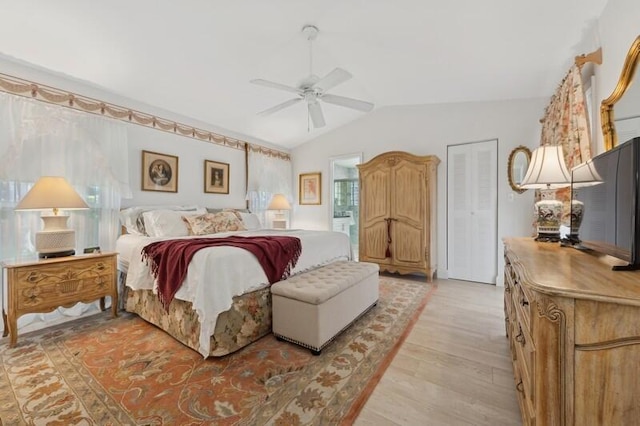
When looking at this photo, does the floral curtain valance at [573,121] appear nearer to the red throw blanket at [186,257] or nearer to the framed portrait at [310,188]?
the red throw blanket at [186,257]

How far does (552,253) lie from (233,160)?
4.45m

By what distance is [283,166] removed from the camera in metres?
5.74

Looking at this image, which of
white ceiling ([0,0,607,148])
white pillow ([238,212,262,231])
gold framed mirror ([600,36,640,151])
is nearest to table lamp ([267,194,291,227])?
white pillow ([238,212,262,231])

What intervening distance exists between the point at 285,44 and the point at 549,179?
2.75 m

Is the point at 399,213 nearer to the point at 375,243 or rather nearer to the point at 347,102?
the point at 375,243

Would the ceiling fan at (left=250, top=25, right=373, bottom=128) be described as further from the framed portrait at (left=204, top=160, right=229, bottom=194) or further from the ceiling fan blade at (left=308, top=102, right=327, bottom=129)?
the framed portrait at (left=204, top=160, right=229, bottom=194)

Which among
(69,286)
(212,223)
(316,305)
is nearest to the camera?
(316,305)

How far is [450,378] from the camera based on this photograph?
5.98 feet

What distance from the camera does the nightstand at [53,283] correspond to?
85.7 inches

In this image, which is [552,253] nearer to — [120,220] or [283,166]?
[120,220]

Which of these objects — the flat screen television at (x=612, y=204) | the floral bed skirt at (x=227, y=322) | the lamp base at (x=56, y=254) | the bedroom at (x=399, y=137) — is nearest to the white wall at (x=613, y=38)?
the bedroom at (x=399, y=137)

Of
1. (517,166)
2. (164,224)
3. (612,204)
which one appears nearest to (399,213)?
(517,166)

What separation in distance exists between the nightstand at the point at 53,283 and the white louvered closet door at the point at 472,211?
4.43 m

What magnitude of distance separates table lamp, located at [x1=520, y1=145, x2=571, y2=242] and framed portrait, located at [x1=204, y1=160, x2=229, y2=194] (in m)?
4.03
